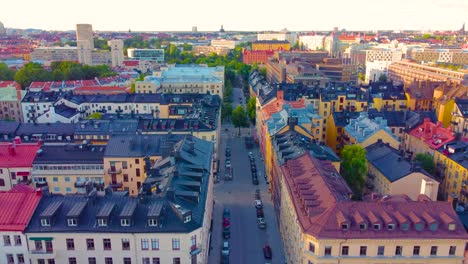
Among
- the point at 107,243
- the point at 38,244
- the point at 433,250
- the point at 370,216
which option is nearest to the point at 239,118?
the point at 370,216

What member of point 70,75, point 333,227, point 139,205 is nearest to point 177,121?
point 139,205

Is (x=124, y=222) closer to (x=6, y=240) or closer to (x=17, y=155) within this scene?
(x=6, y=240)

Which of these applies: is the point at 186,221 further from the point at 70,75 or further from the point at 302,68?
the point at 70,75

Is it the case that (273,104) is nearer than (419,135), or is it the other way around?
(419,135)

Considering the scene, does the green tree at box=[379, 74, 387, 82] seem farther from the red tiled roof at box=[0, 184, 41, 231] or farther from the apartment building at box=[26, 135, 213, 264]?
the red tiled roof at box=[0, 184, 41, 231]

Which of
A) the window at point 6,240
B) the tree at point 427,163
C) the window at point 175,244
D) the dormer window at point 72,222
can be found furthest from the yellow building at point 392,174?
the window at point 6,240

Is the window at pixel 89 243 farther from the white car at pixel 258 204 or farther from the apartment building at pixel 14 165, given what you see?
the white car at pixel 258 204
